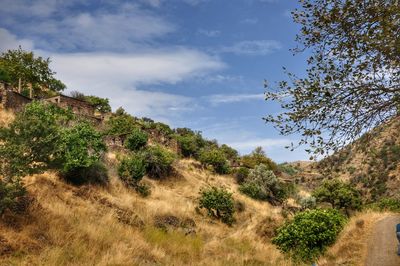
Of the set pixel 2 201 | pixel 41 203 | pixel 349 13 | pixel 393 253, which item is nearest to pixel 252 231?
pixel 393 253

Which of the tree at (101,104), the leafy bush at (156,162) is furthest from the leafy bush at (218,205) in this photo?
the tree at (101,104)

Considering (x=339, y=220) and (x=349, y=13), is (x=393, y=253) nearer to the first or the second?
(x=339, y=220)

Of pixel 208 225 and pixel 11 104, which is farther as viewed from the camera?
pixel 11 104

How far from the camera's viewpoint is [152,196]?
30156 mm

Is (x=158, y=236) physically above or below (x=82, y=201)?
below

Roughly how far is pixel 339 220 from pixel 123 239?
1236cm

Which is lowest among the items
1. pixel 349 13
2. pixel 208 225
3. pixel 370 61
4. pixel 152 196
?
pixel 208 225

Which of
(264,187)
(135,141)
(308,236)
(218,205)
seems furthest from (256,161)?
(308,236)

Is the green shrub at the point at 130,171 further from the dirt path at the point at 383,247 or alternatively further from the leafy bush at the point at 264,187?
the dirt path at the point at 383,247

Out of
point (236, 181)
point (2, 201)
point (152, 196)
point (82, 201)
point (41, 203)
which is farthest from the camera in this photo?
point (236, 181)

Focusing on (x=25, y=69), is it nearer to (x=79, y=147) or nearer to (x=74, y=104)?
(x=74, y=104)

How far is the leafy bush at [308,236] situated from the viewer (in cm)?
1647

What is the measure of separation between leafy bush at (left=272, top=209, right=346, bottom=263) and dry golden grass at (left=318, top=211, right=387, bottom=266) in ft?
2.01

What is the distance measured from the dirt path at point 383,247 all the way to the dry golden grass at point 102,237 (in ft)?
10.0
